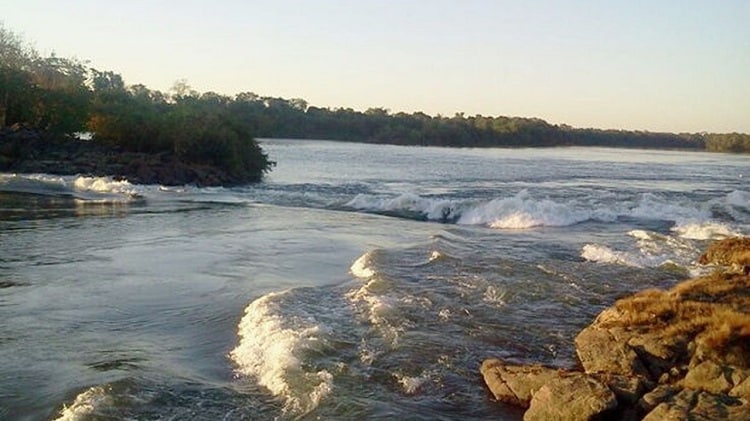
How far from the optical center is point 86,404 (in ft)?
25.5

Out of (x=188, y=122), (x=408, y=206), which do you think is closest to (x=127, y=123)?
(x=188, y=122)

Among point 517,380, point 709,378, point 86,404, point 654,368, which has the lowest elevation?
point 86,404

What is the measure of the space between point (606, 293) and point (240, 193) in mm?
27177

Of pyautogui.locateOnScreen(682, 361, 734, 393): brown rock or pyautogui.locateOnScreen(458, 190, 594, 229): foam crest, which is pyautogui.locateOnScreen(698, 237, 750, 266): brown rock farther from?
pyautogui.locateOnScreen(458, 190, 594, 229): foam crest

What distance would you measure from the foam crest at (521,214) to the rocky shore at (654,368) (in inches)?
698

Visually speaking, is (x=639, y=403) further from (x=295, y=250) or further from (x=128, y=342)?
(x=295, y=250)

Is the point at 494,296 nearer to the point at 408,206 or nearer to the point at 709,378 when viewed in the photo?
the point at 709,378

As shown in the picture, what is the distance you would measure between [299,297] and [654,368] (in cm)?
688

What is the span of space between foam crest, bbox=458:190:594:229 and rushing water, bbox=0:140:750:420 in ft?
0.35

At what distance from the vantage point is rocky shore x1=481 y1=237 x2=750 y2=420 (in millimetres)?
7066

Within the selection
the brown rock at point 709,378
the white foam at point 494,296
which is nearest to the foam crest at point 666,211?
the white foam at point 494,296

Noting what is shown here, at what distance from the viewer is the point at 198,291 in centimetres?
1397

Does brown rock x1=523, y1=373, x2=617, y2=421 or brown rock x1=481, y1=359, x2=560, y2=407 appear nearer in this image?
brown rock x1=523, y1=373, x2=617, y2=421

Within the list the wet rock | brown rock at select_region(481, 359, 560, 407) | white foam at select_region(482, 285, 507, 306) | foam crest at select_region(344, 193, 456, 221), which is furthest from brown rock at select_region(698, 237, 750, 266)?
foam crest at select_region(344, 193, 456, 221)
